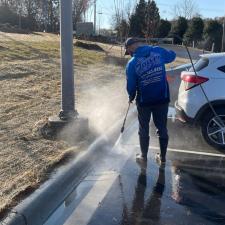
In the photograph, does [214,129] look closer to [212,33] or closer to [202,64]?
[202,64]

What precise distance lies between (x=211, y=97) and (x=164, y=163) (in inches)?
58.1

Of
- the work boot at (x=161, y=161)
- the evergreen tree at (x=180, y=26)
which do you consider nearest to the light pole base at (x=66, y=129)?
the work boot at (x=161, y=161)

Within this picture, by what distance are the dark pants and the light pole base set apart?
4.14 feet

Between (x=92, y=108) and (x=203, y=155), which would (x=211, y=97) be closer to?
(x=203, y=155)

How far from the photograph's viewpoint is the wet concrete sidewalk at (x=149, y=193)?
5312 millimetres

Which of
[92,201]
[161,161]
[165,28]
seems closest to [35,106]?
[161,161]

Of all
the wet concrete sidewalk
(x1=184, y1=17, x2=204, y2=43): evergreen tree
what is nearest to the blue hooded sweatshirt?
the wet concrete sidewalk

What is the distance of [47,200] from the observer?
5512mm

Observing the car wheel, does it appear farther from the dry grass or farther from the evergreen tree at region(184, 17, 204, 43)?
the evergreen tree at region(184, 17, 204, 43)

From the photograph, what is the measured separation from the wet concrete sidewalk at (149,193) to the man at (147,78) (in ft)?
2.56

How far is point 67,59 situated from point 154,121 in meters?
1.91

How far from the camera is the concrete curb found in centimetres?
495

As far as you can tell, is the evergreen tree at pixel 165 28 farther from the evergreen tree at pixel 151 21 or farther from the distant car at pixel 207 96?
the distant car at pixel 207 96

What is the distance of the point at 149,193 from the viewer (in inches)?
239
